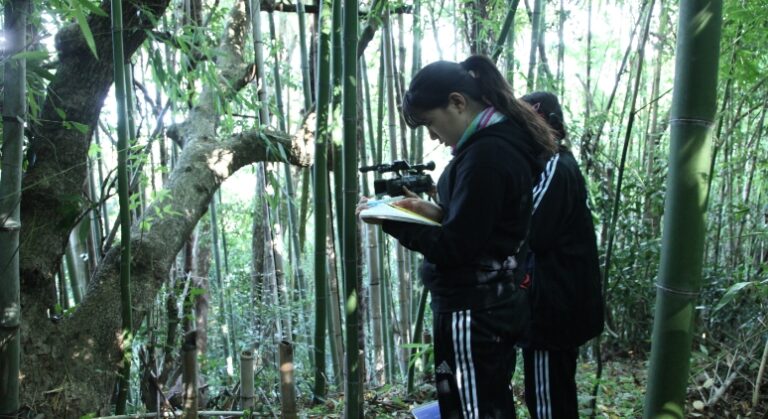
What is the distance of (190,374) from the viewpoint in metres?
1.43

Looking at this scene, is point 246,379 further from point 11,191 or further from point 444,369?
point 11,191

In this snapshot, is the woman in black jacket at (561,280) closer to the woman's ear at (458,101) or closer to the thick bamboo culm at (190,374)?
the woman's ear at (458,101)

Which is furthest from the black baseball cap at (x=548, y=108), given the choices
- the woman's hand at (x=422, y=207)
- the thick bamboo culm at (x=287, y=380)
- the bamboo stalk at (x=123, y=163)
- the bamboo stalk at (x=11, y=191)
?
the bamboo stalk at (x=11, y=191)

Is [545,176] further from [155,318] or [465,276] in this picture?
[155,318]

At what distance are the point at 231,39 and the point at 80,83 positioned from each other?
165 centimetres

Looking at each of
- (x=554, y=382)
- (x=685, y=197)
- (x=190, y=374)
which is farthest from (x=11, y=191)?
(x=554, y=382)

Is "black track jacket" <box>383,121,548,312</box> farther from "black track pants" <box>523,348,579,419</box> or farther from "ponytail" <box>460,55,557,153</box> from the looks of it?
"black track pants" <box>523,348,579,419</box>

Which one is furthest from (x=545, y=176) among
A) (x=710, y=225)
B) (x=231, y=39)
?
(x=231, y=39)

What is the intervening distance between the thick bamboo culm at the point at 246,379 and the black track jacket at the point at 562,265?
2.68 feet

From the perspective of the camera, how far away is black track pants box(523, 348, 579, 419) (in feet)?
6.01

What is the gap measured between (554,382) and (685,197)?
3.15ft

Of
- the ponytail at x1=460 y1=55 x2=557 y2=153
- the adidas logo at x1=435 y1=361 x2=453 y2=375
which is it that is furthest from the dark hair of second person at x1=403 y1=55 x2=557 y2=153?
the adidas logo at x1=435 y1=361 x2=453 y2=375

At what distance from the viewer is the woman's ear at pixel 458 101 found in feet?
4.53

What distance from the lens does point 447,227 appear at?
4.25ft
